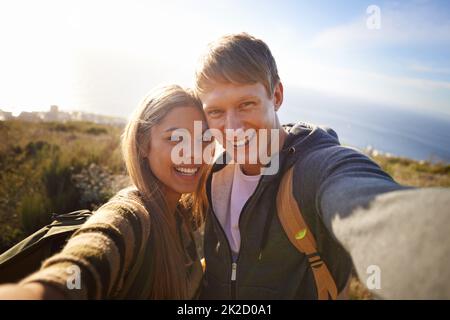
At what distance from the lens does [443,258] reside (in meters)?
0.65

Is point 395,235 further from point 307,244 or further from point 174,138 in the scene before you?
point 174,138

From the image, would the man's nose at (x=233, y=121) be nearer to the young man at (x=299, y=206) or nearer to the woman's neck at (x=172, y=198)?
the young man at (x=299, y=206)

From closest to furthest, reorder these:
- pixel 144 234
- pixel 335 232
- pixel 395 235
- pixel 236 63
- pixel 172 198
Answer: pixel 395 235
pixel 335 232
pixel 144 234
pixel 236 63
pixel 172 198

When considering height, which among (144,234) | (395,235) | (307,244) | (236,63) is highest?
(236,63)

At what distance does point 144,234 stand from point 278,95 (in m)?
1.39

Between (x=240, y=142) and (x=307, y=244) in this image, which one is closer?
(x=307, y=244)

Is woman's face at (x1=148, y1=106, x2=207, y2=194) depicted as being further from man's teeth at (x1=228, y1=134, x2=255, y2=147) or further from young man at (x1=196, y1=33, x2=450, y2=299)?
man's teeth at (x1=228, y1=134, x2=255, y2=147)

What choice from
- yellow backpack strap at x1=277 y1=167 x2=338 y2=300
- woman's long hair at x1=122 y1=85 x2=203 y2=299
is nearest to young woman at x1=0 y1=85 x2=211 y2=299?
woman's long hair at x1=122 y1=85 x2=203 y2=299

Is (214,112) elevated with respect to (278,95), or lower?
lower

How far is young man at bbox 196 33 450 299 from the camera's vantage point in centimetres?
70

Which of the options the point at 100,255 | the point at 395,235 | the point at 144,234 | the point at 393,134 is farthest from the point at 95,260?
the point at 393,134

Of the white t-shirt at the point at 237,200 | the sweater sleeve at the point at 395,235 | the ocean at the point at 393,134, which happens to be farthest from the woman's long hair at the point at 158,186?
the ocean at the point at 393,134

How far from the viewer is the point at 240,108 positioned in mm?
1843
